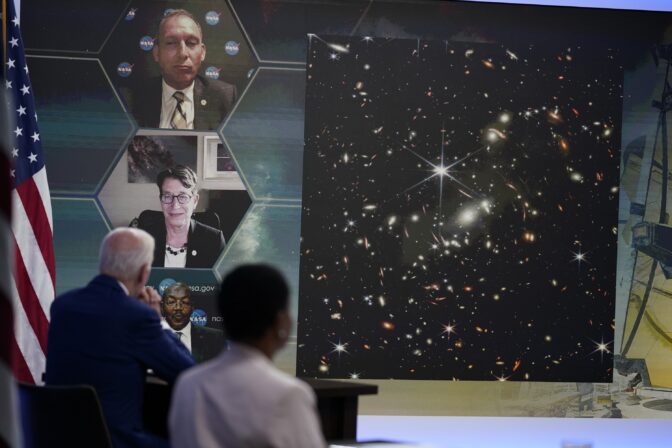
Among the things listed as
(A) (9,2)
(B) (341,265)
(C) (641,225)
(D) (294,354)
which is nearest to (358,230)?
(B) (341,265)

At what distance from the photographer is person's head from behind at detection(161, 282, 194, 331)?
18.0 ft

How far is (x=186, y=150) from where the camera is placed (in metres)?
5.50

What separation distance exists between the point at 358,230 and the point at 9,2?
6.79ft

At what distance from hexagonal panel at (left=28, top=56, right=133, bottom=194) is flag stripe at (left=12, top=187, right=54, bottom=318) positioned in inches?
40.5

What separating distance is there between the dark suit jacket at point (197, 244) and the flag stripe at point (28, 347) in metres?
1.26

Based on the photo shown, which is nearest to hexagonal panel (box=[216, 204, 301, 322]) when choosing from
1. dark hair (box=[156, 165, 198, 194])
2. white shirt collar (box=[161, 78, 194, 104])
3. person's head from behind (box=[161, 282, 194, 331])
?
person's head from behind (box=[161, 282, 194, 331])

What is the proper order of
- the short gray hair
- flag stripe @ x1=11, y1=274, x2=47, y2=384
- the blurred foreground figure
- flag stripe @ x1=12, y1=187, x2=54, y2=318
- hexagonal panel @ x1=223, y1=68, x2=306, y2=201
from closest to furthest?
the blurred foreground figure
the short gray hair
flag stripe @ x1=11, y1=274, x2=47, y2=384
flag stripe @ x1=12, y1=187, x2=54, y2=318
hexagonal panel @ x1=223, y1=68, x2=306, y2=201

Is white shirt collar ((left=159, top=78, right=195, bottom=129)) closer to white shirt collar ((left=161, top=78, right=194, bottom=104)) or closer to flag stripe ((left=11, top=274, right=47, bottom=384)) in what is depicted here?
white shirt collar ((left=161, top=78, right=194, bottom=104))

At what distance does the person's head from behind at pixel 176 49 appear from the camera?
18.0 ft

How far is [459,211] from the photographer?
5645 mm

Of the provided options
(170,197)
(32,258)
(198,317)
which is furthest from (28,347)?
(170,197)

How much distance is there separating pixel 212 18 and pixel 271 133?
26.3 inches

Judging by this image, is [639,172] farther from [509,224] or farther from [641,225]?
[509,224]

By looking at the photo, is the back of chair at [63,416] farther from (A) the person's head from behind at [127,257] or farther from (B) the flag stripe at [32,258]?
(B) the flag stripe at [32,258]
